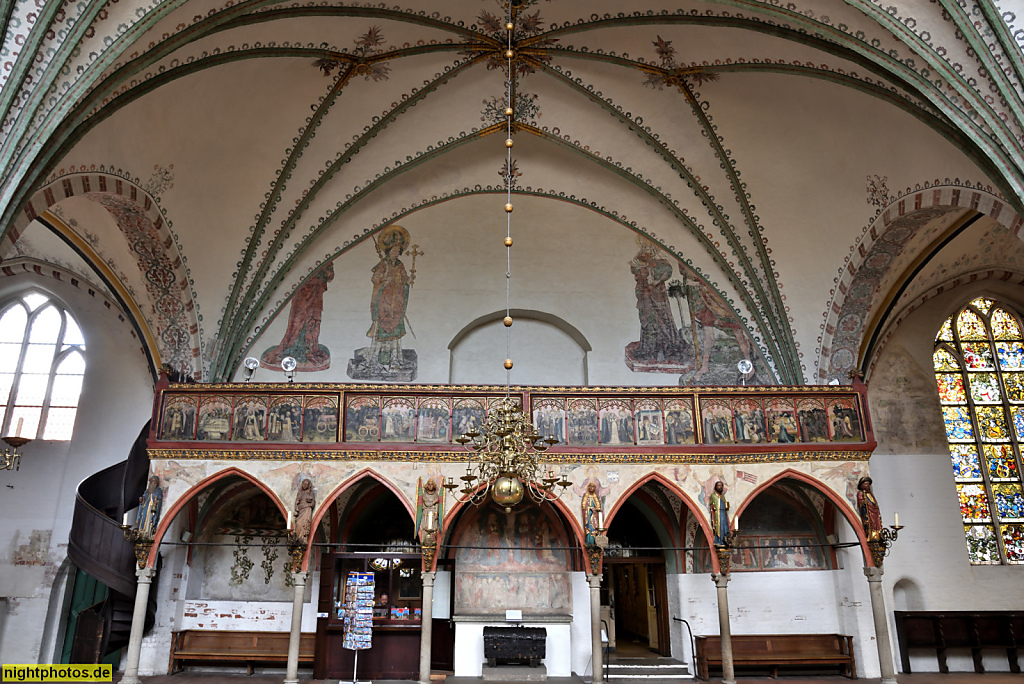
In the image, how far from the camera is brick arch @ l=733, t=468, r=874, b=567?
551 inches

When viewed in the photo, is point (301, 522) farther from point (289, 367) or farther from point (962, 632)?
point (962, 632)

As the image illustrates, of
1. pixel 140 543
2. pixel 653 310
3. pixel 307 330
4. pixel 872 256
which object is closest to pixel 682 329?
pixel 653 310

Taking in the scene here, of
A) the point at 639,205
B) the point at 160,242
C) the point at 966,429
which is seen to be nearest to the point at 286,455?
the point at 160,242

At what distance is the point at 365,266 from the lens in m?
17.8

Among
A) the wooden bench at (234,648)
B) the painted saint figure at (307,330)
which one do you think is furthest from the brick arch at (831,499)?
the painted saint figure at (307,330)

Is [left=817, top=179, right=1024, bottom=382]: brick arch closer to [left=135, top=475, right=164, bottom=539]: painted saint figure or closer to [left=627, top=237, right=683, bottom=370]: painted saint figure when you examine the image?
[left=627, top=237, right=683, bottom=370]: painted saint figure

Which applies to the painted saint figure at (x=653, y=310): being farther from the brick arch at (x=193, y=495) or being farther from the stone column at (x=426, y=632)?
the brick arch at (x=193, y=495)

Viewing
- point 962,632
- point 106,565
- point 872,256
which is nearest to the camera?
point 106,565

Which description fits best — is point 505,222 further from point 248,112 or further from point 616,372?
point 248,112

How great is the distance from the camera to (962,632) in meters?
15.6

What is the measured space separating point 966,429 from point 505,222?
1150 cm

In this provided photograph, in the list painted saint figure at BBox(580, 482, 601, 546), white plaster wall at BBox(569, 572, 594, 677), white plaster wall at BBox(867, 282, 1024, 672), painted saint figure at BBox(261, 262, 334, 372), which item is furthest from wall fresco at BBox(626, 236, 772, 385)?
painted saint figure at BBox(261, 262, 334, 372)

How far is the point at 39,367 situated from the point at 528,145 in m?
12.2

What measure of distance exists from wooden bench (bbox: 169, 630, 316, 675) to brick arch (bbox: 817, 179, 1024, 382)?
12309 mm
